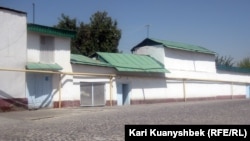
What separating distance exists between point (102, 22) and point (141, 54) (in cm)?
851

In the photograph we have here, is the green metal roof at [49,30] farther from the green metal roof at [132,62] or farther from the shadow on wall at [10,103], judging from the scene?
the green metal roof at [132,62]

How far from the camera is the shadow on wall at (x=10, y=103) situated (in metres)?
20.4

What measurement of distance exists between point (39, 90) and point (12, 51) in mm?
3085

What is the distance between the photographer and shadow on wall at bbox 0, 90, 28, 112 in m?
20.4

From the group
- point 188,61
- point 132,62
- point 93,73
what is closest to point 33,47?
point 93,73

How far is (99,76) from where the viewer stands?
88.1 ft

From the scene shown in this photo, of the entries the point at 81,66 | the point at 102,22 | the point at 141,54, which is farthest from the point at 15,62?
the point at 102,22

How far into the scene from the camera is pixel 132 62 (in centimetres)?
3075

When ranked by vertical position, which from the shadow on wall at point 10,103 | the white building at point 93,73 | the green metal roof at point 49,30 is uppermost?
the green metal roof at point 49,30

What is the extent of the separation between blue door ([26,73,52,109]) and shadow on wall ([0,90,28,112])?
0.80 meters

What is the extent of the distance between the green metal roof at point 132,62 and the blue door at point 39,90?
19.8ft

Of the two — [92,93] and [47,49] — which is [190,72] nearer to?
[92,93]

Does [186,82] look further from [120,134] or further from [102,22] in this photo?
[120,134]

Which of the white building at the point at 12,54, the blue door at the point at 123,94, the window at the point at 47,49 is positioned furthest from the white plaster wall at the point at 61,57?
the blue door at the point at 123,94
